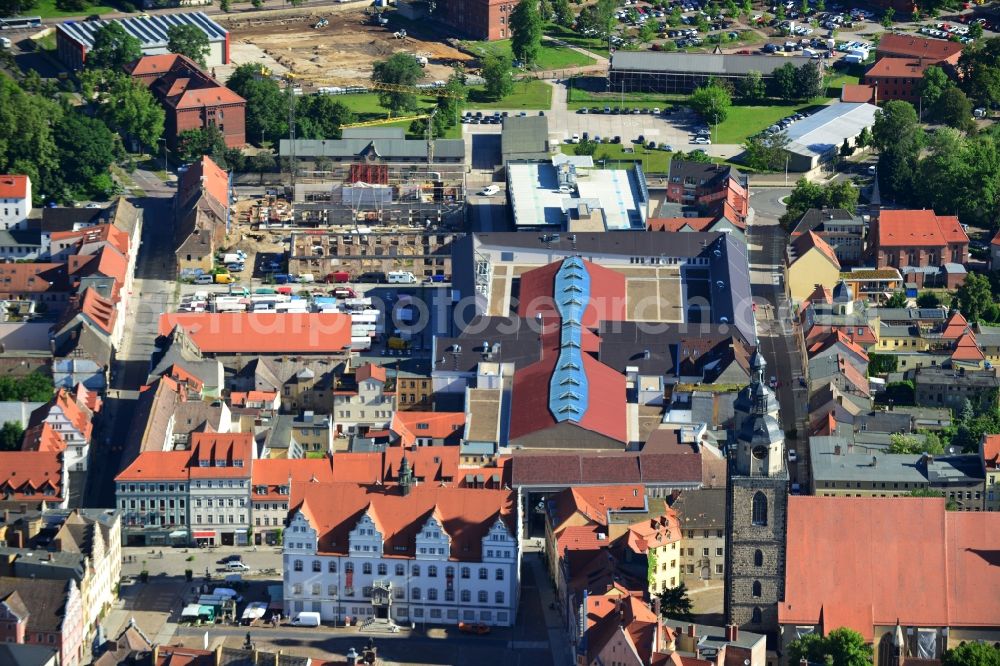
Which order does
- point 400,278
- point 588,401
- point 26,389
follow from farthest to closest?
1. point 400,278
2. point 26,389
3. point 588,401

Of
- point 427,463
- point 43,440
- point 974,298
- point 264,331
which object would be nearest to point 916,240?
point 974,298

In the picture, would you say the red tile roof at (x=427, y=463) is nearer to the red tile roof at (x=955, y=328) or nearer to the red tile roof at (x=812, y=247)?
the red tile roof at (x=955, y=328)

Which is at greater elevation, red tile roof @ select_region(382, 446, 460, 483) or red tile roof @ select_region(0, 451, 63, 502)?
red tile roof @ select_region(382, 446, 460, 483)

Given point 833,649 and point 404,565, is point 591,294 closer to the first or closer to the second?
point 404,565

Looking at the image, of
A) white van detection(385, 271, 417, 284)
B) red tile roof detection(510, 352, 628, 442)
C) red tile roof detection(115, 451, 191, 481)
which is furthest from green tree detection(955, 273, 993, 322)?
red tile roof detection(115, 451, 191, 481)

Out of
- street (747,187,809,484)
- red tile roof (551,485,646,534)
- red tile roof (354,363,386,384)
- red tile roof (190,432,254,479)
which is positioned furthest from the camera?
red tile roof (354,363,386,384)

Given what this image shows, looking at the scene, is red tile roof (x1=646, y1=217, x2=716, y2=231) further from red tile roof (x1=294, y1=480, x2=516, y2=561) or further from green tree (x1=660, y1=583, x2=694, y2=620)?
green tree (x1=660, y1=583, x2=694, y2=620)
